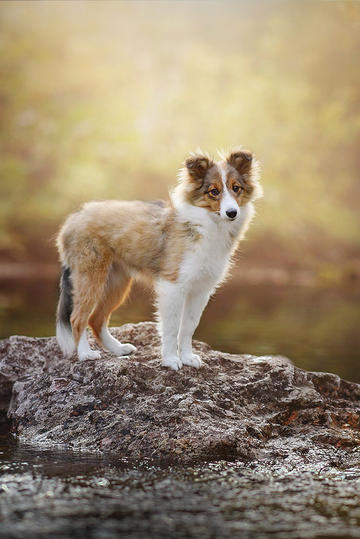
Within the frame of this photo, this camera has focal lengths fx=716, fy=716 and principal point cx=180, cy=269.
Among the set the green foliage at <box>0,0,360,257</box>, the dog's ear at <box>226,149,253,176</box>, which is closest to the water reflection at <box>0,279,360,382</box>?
the dog's ear at <box>226,149,253,176</box>

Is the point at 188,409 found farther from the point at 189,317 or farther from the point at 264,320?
the point at 264,320

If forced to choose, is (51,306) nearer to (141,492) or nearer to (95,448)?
(95,448)

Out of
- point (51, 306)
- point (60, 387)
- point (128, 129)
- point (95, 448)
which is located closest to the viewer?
point (95, 448)

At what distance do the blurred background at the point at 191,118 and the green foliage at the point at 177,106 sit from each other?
6 centimetres

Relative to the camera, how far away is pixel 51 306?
549 inches

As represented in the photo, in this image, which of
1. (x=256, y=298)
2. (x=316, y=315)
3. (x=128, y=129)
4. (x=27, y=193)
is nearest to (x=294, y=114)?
(x=128, y=129)

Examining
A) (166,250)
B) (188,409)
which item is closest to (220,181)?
(166,250)

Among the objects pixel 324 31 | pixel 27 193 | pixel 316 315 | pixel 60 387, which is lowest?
pixel 60 387

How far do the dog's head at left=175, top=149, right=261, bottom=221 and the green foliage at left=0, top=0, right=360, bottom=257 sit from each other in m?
17.8

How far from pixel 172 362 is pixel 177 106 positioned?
82.1 feet

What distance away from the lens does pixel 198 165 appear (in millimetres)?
5656

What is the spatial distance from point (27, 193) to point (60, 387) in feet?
65.8

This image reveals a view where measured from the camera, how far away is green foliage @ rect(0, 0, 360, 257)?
2612cm

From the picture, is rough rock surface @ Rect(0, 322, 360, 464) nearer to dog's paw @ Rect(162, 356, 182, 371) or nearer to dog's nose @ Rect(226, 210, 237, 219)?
dog's paw @ Rect(162, 356, 182, 371)
